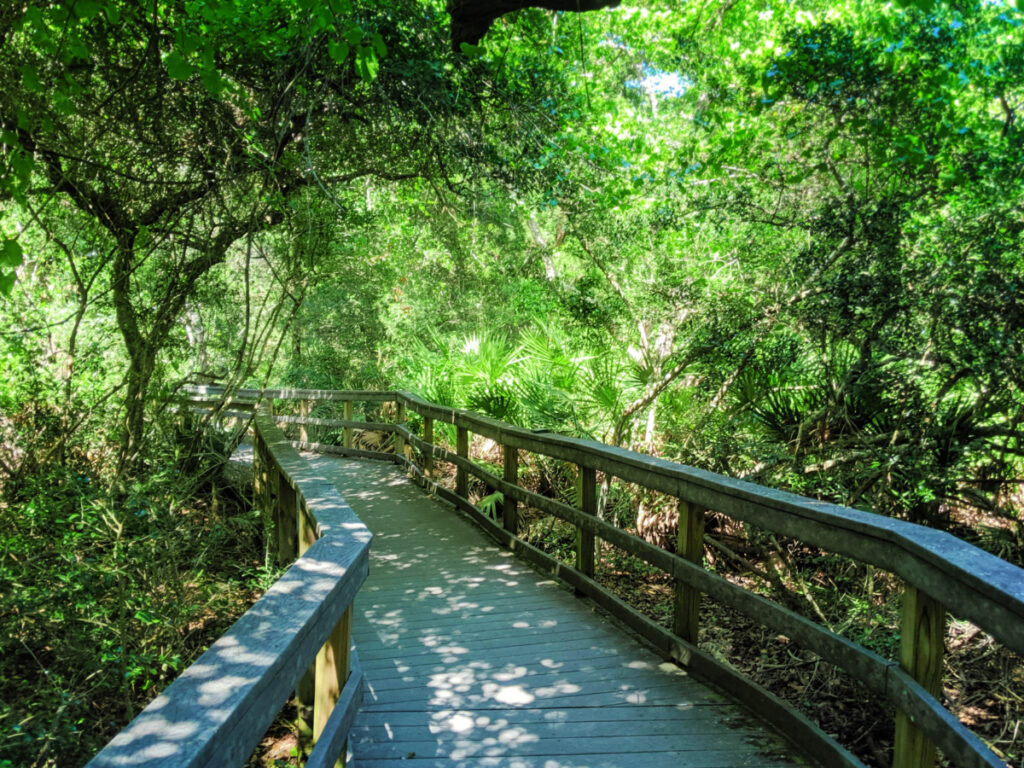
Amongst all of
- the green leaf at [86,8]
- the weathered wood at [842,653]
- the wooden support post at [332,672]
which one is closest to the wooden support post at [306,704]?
the wooden support post at [332,672]

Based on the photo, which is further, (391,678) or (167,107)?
(167,107)

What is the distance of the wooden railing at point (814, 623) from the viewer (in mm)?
1908

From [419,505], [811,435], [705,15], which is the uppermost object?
[705,15]

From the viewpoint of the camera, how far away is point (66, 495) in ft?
18.9

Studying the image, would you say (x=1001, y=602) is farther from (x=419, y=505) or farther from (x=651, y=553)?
(x=419, y=505)

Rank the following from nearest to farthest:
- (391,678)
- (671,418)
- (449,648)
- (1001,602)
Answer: (1001,602)
(391,678)
(449,648)
(671,418)

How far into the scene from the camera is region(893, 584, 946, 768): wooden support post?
2.15m

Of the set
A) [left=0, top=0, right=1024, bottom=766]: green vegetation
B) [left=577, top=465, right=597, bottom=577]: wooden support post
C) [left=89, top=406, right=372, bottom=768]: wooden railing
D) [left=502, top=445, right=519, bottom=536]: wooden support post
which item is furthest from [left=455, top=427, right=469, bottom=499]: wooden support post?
[left=89, top=406, right=372, bottom=768]: wooden railing

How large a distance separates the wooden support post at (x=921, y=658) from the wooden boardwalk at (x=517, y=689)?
0.61m

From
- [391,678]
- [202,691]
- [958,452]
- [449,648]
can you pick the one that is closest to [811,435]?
[958,452]

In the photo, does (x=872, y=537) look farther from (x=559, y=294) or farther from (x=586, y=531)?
(x=559, y=294)

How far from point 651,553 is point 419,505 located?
4303mm

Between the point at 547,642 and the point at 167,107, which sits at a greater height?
the point at 167,107

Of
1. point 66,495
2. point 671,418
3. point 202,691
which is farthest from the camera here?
point 671,418
